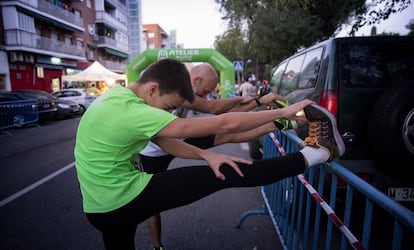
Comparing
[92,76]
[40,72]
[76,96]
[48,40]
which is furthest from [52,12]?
[76,96]

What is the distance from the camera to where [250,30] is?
551 inches

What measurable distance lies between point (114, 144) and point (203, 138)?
3.82 feet

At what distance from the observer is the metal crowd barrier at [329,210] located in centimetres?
129

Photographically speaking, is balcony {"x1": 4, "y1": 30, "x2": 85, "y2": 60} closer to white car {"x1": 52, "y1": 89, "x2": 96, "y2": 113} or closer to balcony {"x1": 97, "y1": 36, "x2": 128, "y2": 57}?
balcony {"x1": 97, "y1": 36, "x2": 128, "y2": 57}

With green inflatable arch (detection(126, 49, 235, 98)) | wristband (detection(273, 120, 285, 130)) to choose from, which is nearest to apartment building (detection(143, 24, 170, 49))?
green inflatable arch (detection(126, 49, 235, 98))

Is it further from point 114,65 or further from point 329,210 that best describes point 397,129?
point 114,65

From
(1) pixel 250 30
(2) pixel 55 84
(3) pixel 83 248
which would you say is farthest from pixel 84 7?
(3) pixel 83 248

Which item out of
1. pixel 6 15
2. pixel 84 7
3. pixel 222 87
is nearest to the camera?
pixel 222 87

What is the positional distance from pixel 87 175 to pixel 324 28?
1596 cm

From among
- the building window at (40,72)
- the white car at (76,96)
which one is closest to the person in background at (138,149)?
the white car at (76,96)

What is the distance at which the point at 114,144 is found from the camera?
1532mm

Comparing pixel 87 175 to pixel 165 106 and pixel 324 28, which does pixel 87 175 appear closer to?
pixel 165 106

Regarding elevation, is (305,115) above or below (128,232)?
above

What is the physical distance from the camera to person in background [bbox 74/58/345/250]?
1.50m
